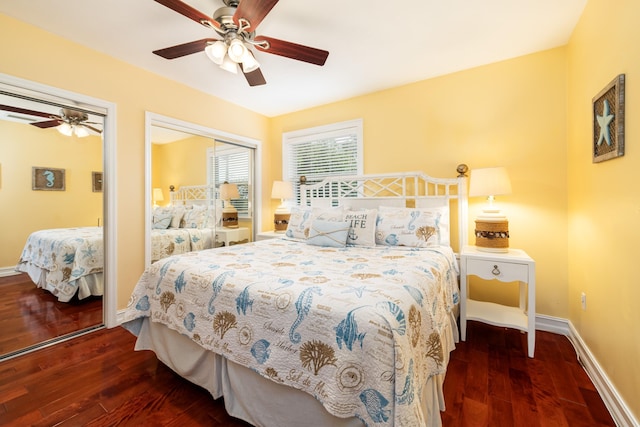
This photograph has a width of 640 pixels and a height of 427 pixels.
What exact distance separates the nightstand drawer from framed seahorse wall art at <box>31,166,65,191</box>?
3.62 metres

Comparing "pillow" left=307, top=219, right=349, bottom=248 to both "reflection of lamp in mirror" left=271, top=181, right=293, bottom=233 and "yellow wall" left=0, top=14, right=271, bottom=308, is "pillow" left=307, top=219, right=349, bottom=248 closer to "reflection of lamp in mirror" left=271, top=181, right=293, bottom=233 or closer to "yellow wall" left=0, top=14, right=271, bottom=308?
"reflection of lamp in mirror" left=271, top=181, right=293, bottom=233

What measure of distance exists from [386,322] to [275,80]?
281 centimetres

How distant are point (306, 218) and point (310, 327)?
1827mm

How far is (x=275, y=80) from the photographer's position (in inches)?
116

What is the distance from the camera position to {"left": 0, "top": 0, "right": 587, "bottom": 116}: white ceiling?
6.13 feet

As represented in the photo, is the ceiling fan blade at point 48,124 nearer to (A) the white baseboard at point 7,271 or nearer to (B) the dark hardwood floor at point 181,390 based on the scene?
(A) the white baseboard at point 7,271

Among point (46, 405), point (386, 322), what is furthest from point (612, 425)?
point (46, 405)

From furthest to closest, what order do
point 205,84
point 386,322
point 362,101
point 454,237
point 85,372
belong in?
point 362,101
point 205,84
point 454,237
point 85,372
point 386,322

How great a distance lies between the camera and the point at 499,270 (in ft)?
6.84

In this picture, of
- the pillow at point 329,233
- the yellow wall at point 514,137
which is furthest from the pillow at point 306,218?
the yellow wall at point 514,137

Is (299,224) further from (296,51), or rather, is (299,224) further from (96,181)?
(96,181)

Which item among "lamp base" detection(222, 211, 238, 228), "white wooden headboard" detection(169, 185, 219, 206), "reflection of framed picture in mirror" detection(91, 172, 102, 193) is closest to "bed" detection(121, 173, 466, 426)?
"reflection of framed picture in mirror" detection(91, 172, 102, 193)

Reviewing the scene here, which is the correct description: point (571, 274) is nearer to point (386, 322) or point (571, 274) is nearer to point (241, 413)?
point (386, 322)

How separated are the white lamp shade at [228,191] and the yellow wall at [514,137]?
2217 millimetres
